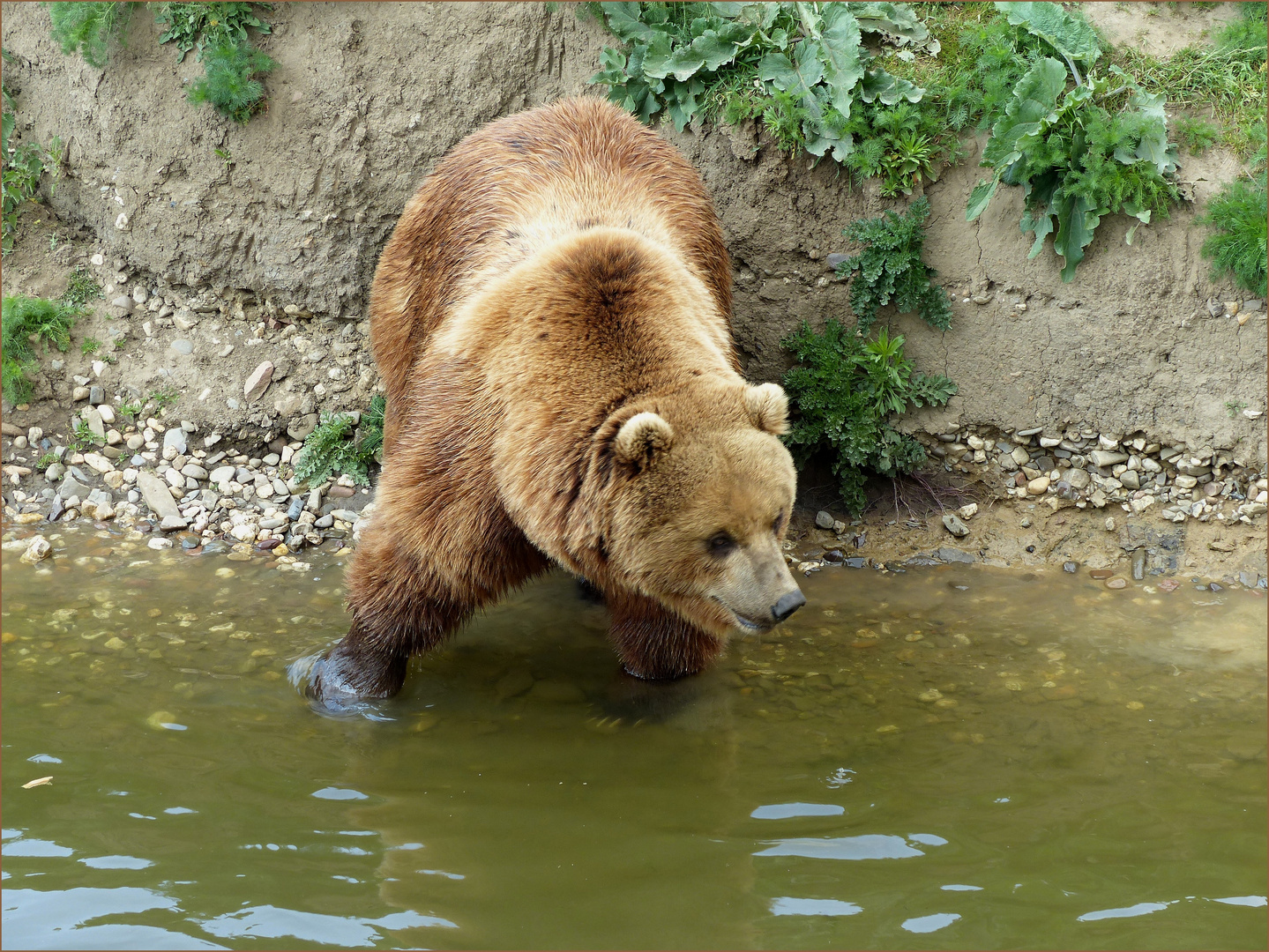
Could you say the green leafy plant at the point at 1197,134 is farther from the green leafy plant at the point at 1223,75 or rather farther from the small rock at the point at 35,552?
the small rock at the point at 35,552

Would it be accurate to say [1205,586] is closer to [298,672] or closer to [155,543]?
[298,672]

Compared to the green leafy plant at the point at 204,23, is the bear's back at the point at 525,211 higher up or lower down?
lower down

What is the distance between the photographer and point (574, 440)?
3.78 metres

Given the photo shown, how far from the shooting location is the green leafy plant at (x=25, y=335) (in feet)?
20.7

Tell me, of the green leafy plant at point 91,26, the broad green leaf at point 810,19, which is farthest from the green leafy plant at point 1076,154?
the green leafy plant at point 91,26

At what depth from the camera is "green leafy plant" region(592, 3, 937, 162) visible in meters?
5.84

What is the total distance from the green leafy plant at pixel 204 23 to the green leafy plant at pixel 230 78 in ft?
0.20

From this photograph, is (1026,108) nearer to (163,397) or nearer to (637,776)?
(637,776)

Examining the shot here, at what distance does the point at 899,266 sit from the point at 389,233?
9.45ft

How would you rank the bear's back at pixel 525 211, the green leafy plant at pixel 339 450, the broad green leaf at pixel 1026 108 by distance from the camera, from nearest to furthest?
the bear's back at pixel 525 211 → the broad green leaf at pixel 1026 108 → the green leafy plant at pixel 339 450

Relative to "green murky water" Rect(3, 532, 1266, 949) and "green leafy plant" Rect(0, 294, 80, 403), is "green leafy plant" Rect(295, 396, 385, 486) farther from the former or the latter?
"green leafy plant" Rect(0, 294, 80, 403)

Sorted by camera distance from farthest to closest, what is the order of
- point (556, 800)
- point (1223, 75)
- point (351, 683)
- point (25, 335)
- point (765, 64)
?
point (25, 335) → point (765, 64) → point (1223, 75) → point (351, 683) → point (556, 800)

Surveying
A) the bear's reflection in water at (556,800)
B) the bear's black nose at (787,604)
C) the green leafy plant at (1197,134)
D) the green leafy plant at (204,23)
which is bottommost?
the bear's reflection in water at (556,800)

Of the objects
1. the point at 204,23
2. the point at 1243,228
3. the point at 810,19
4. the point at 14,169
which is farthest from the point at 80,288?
the point at 1243,228
